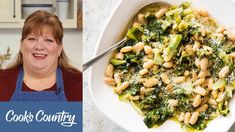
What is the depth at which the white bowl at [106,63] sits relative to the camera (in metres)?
0.81

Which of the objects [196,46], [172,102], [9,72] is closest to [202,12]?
[196,46]

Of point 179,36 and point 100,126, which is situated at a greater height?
point 179,36

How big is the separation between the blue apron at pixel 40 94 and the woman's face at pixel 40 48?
27mm

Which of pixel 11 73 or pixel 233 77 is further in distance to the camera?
pixel 11 73

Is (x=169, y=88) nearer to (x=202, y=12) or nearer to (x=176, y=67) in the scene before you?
(x=176, y=67)

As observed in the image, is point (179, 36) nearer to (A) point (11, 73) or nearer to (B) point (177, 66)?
(B) point (177, 66)

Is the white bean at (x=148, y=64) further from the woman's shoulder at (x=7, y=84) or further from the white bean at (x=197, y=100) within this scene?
the woman's shoulder at (x=7, y=84)

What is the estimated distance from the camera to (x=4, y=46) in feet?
2.91

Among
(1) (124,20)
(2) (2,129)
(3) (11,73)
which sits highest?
(1) (124,20)

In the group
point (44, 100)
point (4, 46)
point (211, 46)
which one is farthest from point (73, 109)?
point (211, 46)

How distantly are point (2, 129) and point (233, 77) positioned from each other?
0.45 m

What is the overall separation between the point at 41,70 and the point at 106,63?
0.44ft

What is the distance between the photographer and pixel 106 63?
2.82 feet

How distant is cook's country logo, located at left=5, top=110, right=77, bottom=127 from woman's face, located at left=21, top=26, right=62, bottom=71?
10 cm
